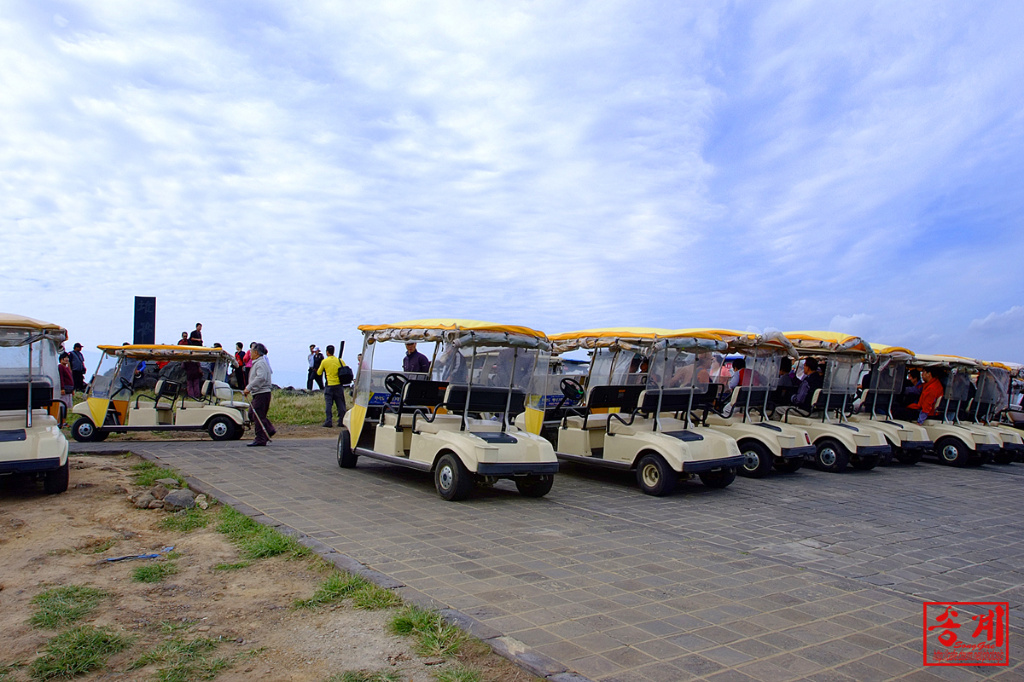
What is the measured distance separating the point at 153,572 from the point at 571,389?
306 inches

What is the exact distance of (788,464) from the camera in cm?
1202

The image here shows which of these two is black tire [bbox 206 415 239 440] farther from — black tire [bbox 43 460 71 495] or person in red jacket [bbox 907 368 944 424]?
person in red jacket [bbox 907 368 944 424]

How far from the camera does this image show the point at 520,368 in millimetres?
9266

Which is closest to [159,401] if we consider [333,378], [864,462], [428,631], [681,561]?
[333,378]

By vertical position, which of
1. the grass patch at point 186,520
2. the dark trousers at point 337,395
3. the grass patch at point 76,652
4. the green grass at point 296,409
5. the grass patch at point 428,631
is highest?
the dark trousers at point 337,395

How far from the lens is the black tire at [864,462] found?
12734mm

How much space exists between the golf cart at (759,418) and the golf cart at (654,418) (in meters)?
0.80

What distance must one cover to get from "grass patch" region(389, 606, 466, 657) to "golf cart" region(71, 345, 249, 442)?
11.1 meters

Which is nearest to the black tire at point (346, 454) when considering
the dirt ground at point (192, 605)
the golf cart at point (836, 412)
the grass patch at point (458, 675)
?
the dirt ground at point (192, 605)

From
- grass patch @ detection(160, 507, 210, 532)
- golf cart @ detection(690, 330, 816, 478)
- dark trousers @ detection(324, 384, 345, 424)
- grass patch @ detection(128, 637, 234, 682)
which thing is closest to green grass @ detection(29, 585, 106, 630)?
grass patch @ detection(128, 637, 234, 682)

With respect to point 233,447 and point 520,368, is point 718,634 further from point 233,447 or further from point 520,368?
point 233,447

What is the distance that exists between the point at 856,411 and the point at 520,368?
30.1ft

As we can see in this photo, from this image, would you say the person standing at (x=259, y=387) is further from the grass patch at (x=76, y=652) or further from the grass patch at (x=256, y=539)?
the grass patch at (x=76, y=652)

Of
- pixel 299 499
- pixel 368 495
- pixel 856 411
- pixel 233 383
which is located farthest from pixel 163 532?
pixel 856 411
